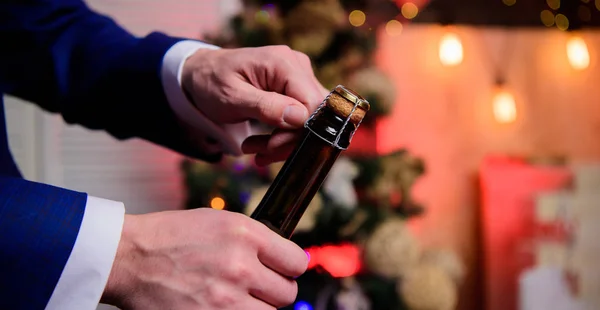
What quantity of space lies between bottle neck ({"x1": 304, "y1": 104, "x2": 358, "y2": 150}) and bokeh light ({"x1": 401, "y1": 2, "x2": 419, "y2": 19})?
53.8 inches

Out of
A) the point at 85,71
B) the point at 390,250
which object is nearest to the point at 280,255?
the point at 85,71

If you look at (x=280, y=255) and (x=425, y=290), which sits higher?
(x=280, y=255)

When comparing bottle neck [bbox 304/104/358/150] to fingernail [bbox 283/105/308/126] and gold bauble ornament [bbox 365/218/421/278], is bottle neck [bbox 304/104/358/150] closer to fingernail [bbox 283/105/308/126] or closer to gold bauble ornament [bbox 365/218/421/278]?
fingernail [bbox 283/105/308/126]

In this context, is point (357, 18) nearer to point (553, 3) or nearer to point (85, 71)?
point (553, 3)

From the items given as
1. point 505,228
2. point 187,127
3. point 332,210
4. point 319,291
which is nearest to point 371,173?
point 332,210

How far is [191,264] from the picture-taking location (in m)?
0.39

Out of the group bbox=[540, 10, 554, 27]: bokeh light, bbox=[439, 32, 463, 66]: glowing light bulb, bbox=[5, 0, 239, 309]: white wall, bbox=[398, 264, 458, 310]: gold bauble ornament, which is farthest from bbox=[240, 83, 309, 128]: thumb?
bbox=[540, 10, 554, 27]: bokeh light

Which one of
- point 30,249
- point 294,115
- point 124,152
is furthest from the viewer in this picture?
point 124,152

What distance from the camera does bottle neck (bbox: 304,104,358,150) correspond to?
43 centimetres

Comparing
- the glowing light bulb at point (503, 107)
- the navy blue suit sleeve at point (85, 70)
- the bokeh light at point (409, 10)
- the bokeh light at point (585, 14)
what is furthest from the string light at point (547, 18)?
the navy blue suit sleeve at point (85, 70)

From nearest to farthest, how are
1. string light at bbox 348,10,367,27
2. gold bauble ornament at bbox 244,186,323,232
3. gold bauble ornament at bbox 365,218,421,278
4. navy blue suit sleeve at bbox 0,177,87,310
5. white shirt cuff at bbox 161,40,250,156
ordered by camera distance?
navy blue suit sleeve at bbox 0,177,87,310
white shirt cuff at bbox 161,40,250,156
gold bauble ornament at bbox 244,186,323,232
gold bauble ornament at bbox 365,218,421,278
string light at bbox 348,10,367,27

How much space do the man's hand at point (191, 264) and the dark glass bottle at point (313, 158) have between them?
0.14 feet

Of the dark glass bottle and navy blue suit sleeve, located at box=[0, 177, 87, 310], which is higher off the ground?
the dark glass bottle

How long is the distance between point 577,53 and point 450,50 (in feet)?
1.47
